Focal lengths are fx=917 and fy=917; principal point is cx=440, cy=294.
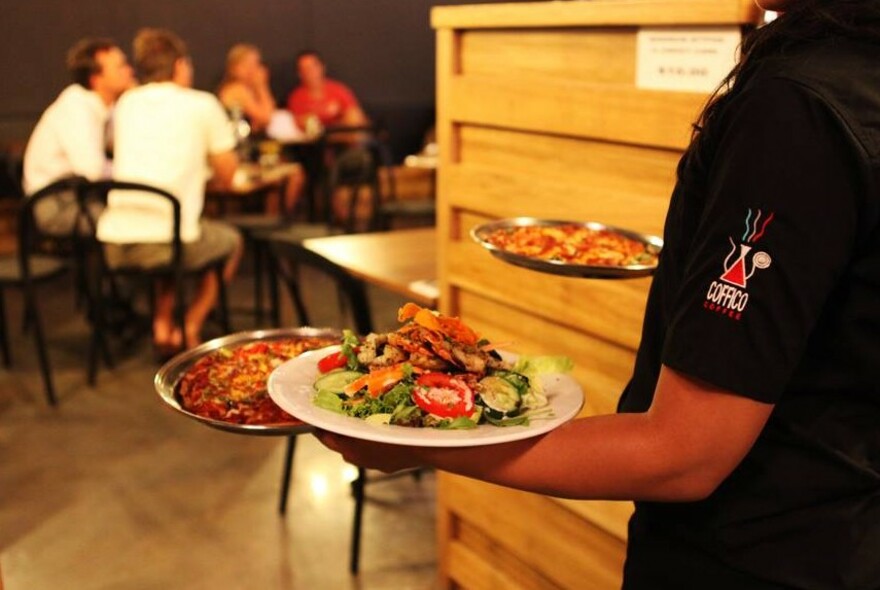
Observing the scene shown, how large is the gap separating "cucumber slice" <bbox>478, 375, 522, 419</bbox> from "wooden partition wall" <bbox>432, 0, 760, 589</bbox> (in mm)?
758

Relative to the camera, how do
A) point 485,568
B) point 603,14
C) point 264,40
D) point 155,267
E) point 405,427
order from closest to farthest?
1. point 405,427
2. point 603,14
3. point 485,568
4. point 155,267
5. point 264,40

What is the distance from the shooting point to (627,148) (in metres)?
1.83

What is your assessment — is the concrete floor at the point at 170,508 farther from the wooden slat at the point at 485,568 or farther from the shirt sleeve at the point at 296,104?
the shirt sleeve at the point at 296,104

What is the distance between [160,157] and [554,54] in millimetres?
2808

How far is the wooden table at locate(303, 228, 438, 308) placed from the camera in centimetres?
270

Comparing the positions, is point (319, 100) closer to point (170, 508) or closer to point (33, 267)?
point (33, 267)

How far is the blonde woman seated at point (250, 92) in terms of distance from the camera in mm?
7223

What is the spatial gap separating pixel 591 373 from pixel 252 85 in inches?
237

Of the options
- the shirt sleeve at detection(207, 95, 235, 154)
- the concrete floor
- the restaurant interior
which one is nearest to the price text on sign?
the restaurant interior

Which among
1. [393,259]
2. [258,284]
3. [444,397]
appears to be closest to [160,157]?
[258,284]

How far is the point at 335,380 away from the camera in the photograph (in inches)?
46.9

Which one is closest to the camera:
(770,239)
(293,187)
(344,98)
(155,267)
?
(770,239)

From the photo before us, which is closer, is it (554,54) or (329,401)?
(329,401)

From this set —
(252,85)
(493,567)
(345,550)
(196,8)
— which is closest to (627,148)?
(493,567)
